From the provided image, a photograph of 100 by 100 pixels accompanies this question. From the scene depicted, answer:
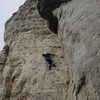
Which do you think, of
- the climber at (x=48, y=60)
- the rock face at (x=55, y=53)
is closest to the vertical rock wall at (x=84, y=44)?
the rock face at (x=55, y=53)

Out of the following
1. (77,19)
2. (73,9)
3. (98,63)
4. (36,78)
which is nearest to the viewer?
(98,63)

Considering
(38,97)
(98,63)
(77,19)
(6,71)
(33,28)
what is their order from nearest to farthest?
(98,63), (77,19), (38,97), (6,71), (33,28)

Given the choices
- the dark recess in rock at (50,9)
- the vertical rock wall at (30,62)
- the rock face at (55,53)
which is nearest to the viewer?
the rock face at (55,53)

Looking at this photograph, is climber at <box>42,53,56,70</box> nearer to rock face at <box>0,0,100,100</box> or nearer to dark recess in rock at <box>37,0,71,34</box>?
rock face at <box>0,0,100,100</box>

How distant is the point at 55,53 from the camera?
1119cm

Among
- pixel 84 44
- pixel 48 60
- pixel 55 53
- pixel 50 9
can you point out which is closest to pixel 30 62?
pixel 48 60

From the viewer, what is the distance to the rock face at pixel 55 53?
15.3 ft

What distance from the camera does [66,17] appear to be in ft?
20.2

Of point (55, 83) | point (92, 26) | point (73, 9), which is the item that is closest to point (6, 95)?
point (55, 83)

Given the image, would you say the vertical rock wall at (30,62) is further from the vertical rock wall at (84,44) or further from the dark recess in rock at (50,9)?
the vertical rock wall at (84,44)

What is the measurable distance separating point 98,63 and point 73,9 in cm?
203

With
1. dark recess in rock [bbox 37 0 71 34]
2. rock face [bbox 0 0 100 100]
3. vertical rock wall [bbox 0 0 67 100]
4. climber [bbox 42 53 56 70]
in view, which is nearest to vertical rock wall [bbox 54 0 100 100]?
rock face [bbox 0 0 100 100]

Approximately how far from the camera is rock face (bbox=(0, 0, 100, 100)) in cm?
467

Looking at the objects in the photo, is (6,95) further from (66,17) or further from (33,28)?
(66,17)
